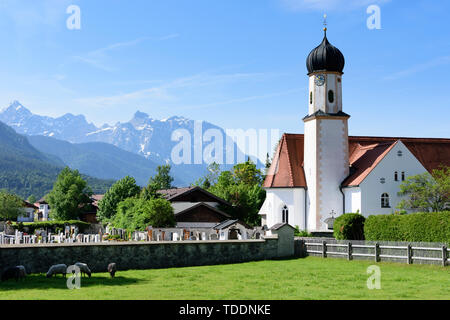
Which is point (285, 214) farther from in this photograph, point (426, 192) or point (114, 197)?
point (114, 197)

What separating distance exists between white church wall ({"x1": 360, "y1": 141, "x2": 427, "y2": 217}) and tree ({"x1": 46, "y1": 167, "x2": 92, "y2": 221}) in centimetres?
6744

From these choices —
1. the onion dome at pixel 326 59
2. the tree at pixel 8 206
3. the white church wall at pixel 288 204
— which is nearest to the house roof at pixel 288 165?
the white church wall at pixel 288 204

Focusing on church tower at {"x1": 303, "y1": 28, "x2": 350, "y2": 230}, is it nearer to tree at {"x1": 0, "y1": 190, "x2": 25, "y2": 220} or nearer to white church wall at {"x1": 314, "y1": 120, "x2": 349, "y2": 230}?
white church wall at {"x1": 314, "y1": 120, "x2": 349, "y2": 230}

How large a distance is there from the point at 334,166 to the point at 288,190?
→ 501cm

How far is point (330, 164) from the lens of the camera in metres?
53.4

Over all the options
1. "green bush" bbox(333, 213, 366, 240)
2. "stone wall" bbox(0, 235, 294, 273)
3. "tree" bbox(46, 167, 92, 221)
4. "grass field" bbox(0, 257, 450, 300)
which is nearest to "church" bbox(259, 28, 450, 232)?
"green bush" bbox(333, 213, 366, 240)

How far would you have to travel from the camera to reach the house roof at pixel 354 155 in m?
53.8

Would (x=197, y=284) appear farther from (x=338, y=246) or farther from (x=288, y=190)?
(x=288, y=190)

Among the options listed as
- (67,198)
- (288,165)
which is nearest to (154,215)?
(288,165)

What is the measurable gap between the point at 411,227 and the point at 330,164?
72.3ft

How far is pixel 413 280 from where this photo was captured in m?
21.6

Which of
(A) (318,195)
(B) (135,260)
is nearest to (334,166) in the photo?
(A) (318,195)

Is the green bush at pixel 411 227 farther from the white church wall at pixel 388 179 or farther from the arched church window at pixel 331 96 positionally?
the arched church window at pixel 331 96
